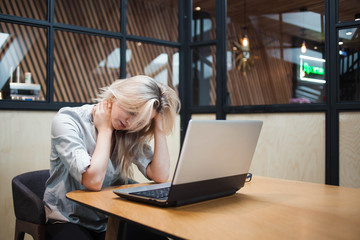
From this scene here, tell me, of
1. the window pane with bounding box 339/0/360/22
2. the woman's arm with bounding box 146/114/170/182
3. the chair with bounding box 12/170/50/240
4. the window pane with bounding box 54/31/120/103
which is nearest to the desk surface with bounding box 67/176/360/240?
the chair with bounding box 12/170/50/240

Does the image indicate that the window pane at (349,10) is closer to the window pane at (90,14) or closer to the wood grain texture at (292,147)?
the wood grain texture at (292,147)

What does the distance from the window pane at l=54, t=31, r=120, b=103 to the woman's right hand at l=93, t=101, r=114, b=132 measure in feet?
9.59

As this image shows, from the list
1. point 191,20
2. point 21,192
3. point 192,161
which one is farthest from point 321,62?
point 21,192

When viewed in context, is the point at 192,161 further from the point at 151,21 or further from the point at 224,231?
the point at 151,21

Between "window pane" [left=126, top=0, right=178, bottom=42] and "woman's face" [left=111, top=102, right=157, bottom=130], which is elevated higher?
"window pane" [left=126, top=0, right=178, bottom=42]

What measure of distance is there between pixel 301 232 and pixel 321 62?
2.28m

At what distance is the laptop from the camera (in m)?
1.08

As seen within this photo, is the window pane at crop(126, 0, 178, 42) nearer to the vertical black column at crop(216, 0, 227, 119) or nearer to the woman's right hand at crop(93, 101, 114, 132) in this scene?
the vertical black column at crop(216, 0, 227, 119)

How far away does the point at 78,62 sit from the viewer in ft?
17.6

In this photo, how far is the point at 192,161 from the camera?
1.10 metres

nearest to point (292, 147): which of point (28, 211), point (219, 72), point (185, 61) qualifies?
point (219, 72)

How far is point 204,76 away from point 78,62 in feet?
8.47

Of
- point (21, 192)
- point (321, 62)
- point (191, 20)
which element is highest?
point (191, 20)

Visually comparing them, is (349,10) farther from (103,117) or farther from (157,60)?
(103,117)
